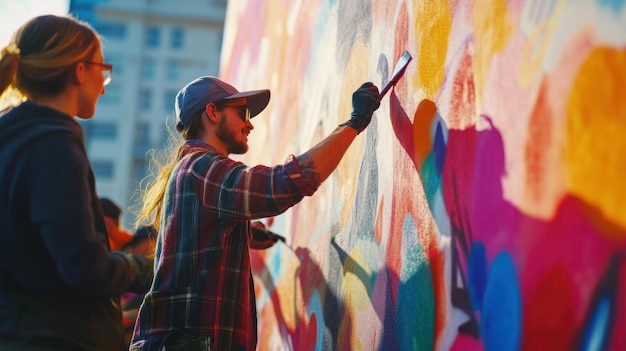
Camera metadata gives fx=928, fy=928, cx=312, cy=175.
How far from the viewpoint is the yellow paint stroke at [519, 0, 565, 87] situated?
2.24m

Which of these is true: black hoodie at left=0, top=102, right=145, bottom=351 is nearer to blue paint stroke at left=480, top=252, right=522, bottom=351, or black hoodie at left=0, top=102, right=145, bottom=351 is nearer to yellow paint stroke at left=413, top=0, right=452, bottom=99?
blue paint stroke at left=480, top=252, right=522, bottom=351

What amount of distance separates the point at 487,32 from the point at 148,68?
1808 inches

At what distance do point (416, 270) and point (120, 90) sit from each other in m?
45.0

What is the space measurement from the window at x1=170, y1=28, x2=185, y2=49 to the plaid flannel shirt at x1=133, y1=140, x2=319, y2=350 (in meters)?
45.6

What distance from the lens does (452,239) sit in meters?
2.71

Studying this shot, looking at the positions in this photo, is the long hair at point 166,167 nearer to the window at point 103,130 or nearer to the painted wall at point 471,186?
the painted wall at point 471,186

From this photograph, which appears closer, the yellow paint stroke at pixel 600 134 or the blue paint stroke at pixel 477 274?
the yellow paint stroke at pixel 600 134

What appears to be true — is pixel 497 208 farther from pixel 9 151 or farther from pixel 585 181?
pixel 9 151

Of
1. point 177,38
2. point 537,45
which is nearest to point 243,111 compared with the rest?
point 537,45

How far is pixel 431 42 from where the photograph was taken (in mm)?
3018

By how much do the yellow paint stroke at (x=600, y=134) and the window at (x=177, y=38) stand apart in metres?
46.7

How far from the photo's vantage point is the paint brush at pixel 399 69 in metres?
3.14

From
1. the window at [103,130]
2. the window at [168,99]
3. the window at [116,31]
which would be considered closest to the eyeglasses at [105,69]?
the window at [103,130]

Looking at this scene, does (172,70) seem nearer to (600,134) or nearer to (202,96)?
(202,96)
